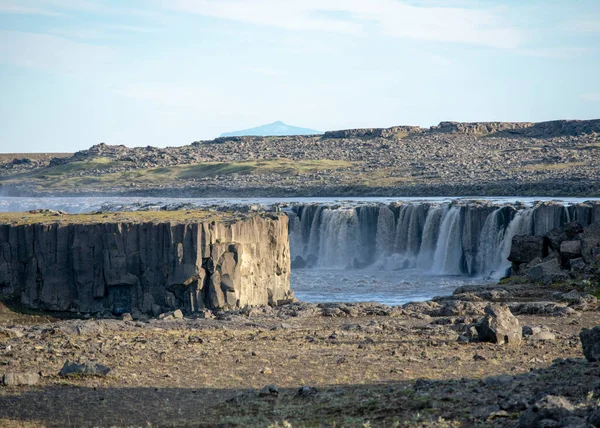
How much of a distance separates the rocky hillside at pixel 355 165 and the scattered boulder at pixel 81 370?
2944 inches

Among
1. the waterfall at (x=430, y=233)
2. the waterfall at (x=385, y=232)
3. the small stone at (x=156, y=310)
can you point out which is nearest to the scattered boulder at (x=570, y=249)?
the small stone at (x=156, y=310)

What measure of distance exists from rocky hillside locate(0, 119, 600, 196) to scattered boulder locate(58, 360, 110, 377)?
7478 centimetres

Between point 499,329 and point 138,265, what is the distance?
18.1m

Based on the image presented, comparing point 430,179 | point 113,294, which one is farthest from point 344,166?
point 113,294

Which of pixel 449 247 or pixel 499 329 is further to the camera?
pixel 449 247

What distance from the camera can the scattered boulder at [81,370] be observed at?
21.5 m

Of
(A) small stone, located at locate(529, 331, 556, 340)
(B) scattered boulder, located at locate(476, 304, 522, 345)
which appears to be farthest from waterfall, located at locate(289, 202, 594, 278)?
(B) scattered boulder, located at locate(476, 304, 522, 345)

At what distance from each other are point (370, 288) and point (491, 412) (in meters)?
38.8

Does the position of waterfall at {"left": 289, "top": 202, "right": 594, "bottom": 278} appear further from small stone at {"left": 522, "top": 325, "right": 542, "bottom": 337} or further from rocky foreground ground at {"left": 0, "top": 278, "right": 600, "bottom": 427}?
small stone at {"left": 522, "top": 325, "right": 542, "bottom": 337}

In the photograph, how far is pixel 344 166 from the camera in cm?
13462

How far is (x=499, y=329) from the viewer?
2473 cm

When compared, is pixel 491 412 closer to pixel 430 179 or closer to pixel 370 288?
pixel 370 288

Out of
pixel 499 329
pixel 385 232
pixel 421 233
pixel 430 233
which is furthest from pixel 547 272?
pixel 385 232

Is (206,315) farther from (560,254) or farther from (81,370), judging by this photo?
(560,254)
